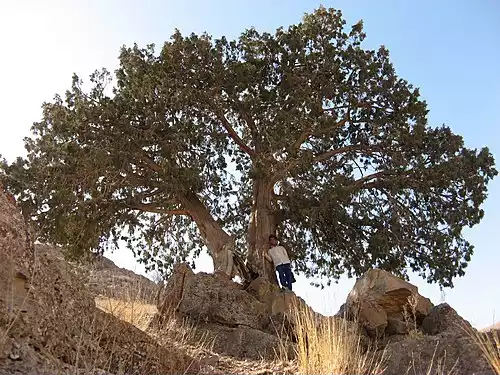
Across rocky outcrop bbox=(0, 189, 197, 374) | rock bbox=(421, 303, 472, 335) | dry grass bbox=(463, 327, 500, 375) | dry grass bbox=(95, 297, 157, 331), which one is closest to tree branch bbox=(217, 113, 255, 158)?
dry grass bbox=(95, 297, 157, 331)

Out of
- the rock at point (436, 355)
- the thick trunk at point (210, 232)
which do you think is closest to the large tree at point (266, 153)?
the thick trunk at point (210, 232)

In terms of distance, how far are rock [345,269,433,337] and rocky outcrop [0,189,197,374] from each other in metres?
5.03

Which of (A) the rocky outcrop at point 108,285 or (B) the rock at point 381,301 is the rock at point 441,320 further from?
(A) the rocky outcrop at point 108,285

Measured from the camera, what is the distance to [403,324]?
985 cm

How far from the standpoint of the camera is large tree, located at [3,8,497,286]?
42.1 ft

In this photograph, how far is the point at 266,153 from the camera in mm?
12984

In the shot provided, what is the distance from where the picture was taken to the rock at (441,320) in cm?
950

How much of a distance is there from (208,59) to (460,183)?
21.8 feet

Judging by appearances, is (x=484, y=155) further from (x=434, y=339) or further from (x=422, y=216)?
(x=434, y=339)

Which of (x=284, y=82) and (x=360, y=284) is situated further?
(x=284, y=82)

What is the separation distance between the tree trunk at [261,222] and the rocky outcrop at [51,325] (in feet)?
25.8

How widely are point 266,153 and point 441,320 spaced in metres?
5.32

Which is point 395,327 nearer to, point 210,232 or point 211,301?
point 211,301

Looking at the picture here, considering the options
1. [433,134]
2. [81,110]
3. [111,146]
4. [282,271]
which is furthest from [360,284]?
[81,110]
